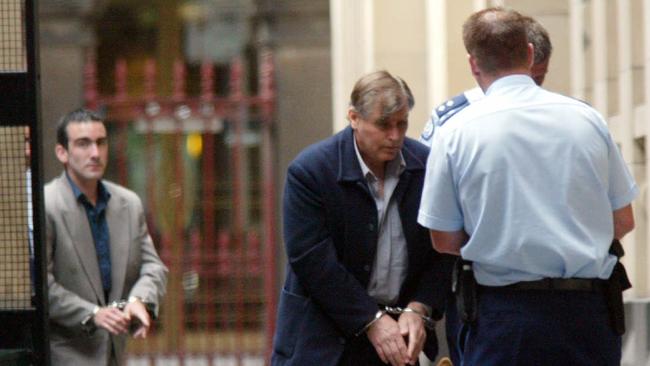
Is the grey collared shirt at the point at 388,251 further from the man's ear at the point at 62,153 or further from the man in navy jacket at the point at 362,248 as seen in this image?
the man's ear at the point at 62,153

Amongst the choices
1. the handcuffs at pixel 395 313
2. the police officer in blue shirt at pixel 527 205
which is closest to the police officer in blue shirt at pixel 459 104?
the handcuffs at pixel 395 313

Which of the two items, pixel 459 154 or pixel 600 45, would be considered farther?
pixel 600 45

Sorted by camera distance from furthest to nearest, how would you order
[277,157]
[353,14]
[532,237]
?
1. [277,157]
2. [353,14]
3. [532,237]

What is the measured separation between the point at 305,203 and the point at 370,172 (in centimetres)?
27

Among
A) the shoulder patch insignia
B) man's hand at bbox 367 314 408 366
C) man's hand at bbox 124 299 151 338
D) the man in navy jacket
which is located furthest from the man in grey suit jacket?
man's hand at bbox 367 314 408 366

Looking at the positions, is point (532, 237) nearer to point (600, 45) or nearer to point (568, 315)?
point (568, 315)

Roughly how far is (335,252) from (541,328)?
114 cm

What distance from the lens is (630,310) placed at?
27.2 ft

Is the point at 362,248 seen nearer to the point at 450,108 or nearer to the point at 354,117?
the point at 354,117

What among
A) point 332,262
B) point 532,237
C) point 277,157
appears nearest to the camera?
point 532,237

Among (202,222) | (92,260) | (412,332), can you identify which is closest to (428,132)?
(412,332)

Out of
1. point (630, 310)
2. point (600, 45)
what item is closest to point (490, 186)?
point (630, 310)

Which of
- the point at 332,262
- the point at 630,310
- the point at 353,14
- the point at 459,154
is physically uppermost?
the point at 353,14

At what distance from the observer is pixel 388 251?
5.99 m
